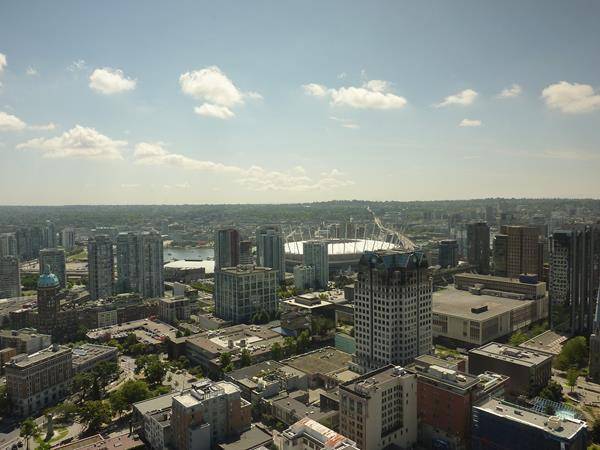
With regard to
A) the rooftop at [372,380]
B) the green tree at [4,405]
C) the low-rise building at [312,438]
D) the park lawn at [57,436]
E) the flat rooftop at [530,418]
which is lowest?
the park lawn at [57,436]

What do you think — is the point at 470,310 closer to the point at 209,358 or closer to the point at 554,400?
the point at 554,400

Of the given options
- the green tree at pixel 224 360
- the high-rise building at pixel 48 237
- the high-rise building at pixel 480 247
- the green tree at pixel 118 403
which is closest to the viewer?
the green tree at pixel 118 403

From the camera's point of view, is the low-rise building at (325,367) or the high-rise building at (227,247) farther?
the high-rise building at (227,247)

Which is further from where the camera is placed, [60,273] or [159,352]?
[60,273]

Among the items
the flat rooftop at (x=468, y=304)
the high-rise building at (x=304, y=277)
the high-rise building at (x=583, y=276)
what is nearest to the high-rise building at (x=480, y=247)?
the flat rooftop at (x=468, y=304)

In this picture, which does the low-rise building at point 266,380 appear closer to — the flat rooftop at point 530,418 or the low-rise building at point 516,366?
the low-rise building at point 516,366

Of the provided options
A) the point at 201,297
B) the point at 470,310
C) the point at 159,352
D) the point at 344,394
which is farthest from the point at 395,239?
the point at 344,394

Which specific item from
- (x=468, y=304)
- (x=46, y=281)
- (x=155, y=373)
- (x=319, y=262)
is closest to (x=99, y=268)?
(x=46, y=281)
